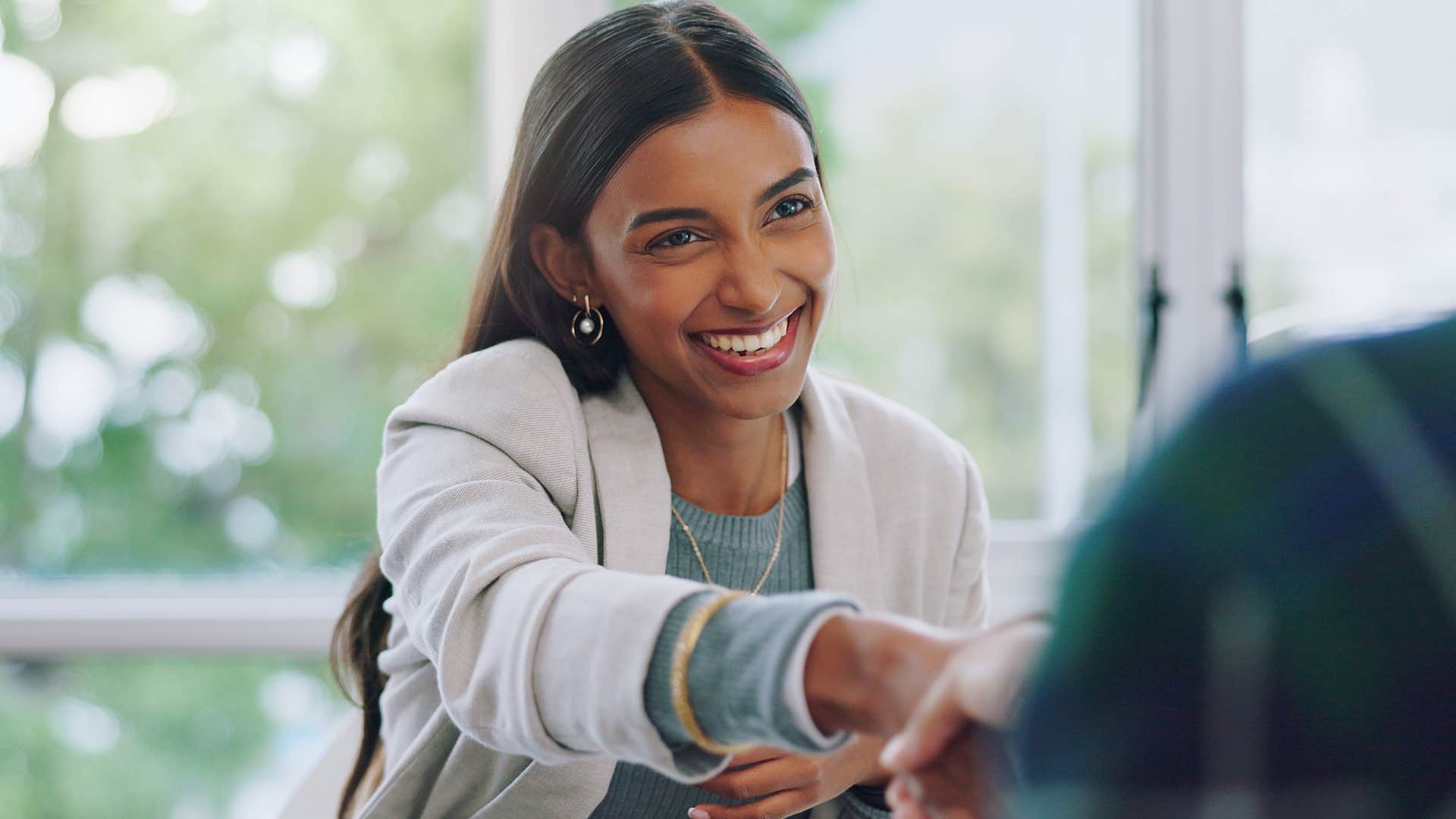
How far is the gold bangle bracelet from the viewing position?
2.51 ft

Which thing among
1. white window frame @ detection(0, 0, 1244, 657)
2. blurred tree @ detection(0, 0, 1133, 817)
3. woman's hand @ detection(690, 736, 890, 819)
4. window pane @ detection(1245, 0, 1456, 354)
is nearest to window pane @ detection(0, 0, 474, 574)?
blurred tree @ detection(0, 0, 1133, 817)

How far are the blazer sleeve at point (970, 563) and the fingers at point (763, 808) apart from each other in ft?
1.20

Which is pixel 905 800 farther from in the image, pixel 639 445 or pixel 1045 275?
pixel 1045 275

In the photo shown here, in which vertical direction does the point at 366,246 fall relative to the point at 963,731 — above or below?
below

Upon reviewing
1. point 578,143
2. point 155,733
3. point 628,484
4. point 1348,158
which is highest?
point 578,143

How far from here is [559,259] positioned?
1.38m

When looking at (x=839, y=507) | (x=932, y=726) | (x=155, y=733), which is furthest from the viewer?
(x=155, y=733)

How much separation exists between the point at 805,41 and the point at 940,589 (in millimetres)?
1214

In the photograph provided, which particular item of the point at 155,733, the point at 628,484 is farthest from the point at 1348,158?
the point at 155,733

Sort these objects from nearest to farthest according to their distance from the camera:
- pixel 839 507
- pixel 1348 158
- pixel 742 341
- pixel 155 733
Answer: pixel 742 341
pixel 839 507
pixel 1348 158
pixel 155 733

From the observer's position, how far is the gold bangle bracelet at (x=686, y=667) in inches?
30.1

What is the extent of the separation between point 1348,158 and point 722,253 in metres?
1.57

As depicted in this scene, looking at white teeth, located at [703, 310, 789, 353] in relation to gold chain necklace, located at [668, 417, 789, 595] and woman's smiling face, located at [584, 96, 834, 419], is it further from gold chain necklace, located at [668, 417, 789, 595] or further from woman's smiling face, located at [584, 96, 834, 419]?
gold chain necklace, located at [668, 417, 789, 595]

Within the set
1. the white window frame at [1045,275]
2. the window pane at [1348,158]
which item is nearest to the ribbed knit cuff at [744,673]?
the white window frame at [1045,275]
